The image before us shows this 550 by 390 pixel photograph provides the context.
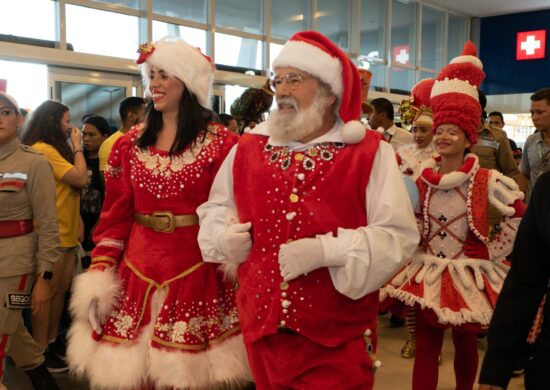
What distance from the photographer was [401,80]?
493 inches

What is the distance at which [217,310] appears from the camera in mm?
2277

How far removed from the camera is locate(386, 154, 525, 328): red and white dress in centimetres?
265

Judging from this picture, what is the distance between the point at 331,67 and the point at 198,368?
1.21 metres

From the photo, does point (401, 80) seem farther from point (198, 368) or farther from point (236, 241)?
point (236, 241)

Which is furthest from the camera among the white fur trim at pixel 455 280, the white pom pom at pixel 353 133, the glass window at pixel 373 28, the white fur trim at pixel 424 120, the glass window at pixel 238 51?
the glass window at pixel 373 28

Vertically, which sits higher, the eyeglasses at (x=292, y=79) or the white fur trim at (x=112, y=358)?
the eyeglasses at (x=292, y=79)

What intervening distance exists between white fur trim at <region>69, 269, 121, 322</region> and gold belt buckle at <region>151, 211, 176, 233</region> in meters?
0.27

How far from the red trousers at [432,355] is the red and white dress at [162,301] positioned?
0.96 meters

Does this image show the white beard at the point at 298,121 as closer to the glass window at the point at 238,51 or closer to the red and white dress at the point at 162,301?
the red and white dress at the point at 162,301

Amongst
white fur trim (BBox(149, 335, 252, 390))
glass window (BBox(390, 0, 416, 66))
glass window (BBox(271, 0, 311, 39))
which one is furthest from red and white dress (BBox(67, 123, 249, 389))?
glass window (BBox(390, 0, 416, 66))

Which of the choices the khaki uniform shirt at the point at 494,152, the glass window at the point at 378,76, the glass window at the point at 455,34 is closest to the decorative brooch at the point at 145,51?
the khaki uniform shirt at the point at 494,152

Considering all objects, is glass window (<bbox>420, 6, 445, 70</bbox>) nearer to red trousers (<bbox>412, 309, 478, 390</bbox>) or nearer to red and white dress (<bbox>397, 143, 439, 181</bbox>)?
red and white dress (<bbox>397, 143, 439, 181</bbox>)

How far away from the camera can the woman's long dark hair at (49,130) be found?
3680mm

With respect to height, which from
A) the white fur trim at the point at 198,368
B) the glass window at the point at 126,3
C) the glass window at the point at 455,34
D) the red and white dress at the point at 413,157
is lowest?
the white fur trim at the point at 198,368
